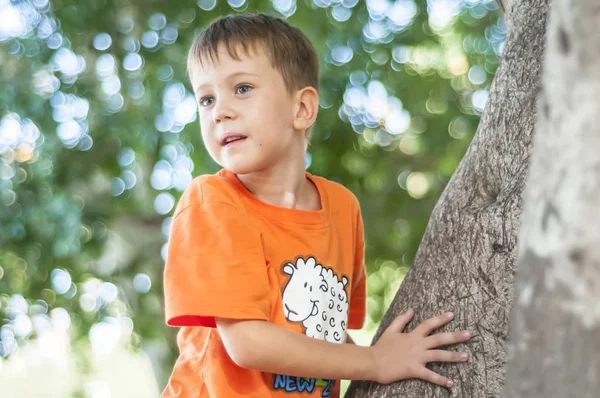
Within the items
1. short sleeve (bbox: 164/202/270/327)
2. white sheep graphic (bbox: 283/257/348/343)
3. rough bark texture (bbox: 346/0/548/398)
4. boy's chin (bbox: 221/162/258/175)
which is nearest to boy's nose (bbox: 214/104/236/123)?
boy's chin (bbox: 221/162/258/175)

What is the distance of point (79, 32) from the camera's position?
4.89 metres

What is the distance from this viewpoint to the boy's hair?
78.1 inches

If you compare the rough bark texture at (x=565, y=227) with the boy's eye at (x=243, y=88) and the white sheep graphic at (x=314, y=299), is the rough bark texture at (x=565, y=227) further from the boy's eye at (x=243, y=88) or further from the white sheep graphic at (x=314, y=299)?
the boy's eye at (x=243, y=88)

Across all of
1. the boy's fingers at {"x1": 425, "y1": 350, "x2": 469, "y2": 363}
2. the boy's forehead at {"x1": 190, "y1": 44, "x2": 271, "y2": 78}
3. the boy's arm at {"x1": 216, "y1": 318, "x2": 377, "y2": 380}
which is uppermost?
the boy's forehead at {"x1": 190, "y1": 44, "x2": 271, "y2": 78}

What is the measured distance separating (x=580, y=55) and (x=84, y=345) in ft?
17.1

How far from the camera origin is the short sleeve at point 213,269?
1.76 meters

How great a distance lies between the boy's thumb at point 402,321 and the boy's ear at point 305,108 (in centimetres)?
55

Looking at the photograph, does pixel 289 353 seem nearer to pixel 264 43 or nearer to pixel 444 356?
pixel 444 356

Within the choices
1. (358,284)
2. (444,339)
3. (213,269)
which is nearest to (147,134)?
(358,284)

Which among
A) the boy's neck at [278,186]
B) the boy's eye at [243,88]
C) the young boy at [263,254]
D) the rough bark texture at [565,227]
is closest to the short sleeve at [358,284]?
the young boy at [263,254]

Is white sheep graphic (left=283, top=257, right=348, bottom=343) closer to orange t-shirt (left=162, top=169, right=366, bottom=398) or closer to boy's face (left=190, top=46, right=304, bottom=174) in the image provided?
orange t-shirt (left=162, top=169, right=366, bottom=398)

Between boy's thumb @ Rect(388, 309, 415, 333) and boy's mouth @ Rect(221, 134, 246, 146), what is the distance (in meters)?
0.52

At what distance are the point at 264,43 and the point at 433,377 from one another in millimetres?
842

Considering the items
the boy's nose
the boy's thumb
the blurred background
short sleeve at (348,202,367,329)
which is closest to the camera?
the boy's thumb
